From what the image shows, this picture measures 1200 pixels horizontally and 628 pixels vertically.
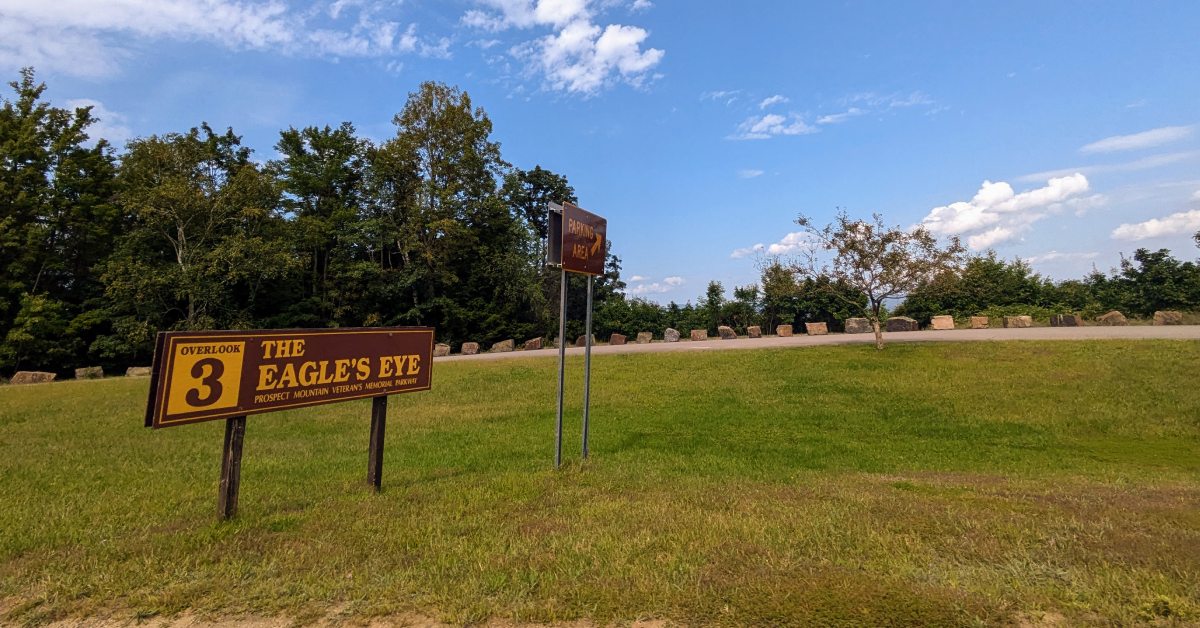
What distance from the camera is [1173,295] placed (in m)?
27.2

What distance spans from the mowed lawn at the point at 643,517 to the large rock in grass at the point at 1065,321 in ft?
45.5

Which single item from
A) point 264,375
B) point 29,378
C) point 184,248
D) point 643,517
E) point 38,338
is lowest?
point 29,378

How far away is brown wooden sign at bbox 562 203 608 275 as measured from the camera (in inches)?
249

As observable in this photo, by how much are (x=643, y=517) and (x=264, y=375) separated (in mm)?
3456

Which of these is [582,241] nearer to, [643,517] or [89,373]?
[643,517]

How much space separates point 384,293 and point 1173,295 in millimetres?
43097

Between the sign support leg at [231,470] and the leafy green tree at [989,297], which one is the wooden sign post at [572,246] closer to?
the sign support leg at [231,470]

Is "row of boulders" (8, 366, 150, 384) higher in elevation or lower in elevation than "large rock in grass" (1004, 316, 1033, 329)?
lower

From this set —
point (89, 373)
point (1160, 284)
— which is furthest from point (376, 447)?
point (1160, 284)

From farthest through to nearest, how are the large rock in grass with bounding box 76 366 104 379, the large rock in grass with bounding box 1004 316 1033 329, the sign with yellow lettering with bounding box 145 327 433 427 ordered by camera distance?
1. the large rock in grass with bounding box 76 366 104 379
2. the large rock in grass with bounding box 1004 316 1033 329
3. the sign with yellow lettering with bounding box 145 327 433 427

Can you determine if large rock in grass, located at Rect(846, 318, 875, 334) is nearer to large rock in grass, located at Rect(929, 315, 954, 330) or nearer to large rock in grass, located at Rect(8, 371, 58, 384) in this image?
large rock in grass, located at Rect(929, 315, 954, 330)

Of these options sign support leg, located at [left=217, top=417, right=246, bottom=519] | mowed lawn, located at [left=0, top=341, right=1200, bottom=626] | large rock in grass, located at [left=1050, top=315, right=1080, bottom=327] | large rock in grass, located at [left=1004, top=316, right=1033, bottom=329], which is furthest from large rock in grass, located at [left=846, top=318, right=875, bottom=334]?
sign support leg, located at [left=217, top=417, right=246, bottom=519]

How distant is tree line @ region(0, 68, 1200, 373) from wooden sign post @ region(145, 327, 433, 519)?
79.6 feet

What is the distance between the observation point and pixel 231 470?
4648 mm
